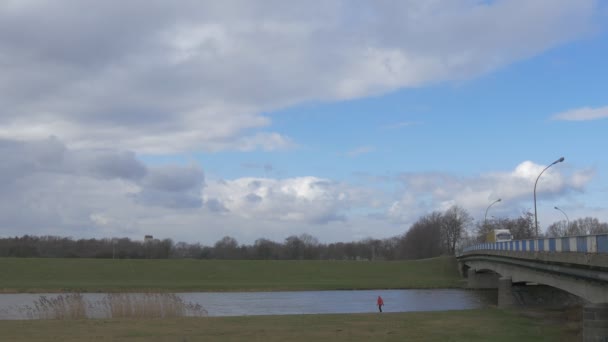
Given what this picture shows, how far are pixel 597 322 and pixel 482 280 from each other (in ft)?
218

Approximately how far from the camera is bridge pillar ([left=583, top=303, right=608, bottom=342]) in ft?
83.9

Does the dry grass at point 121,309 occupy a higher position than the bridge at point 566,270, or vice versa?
the bridge at point 566,270

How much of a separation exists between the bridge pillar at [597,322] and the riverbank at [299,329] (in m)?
3.69

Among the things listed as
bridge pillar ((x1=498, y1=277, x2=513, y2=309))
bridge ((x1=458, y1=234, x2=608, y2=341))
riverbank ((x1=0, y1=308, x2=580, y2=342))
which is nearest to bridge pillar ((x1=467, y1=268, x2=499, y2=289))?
bridge ((x1=458, y1=234, x2=608, y2=341))

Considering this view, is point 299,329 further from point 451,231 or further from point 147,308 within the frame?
point 451,231

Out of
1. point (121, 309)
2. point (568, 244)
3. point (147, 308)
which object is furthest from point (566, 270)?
point (121, 309)

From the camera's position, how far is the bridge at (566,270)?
84.9 feet

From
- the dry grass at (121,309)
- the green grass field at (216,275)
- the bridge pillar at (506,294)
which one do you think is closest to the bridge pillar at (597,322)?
the dry grass at (121,309)

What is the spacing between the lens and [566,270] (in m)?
33.0

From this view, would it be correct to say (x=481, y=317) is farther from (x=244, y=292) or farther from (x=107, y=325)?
(x=244, y=292)

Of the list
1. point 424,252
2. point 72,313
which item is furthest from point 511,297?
point 424,252

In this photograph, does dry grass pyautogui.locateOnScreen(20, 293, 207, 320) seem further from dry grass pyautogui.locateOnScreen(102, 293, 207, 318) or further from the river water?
the river water

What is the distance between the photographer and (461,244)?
181875mm

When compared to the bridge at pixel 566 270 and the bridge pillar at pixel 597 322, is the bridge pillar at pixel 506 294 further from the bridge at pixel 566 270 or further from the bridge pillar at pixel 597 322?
the bridge pillar at pixel 597 322
